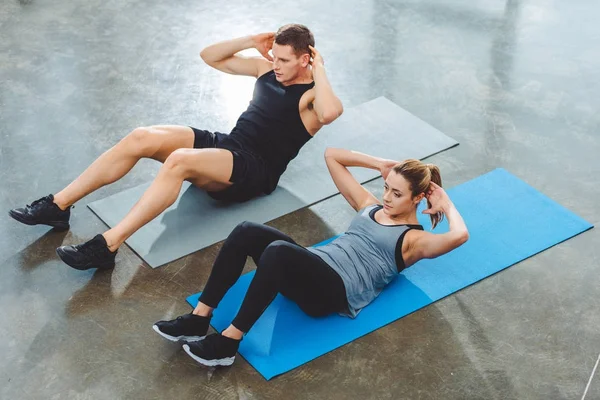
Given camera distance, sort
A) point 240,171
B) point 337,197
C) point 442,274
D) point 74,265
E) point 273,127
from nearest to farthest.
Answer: point 74,265 → point 442,274 → point 240,171 → point 273,127 → point 337,197

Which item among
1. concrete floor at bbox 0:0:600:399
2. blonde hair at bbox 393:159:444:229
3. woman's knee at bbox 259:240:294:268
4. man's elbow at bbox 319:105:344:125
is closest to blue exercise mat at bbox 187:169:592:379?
concrete floor at bbox 0:0:600:399

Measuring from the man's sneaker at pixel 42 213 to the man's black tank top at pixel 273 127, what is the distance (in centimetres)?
86

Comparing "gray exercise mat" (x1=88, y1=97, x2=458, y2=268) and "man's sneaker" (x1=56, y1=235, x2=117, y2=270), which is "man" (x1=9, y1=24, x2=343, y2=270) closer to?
"man's sneaker" (x1=56, y1=235, x2=117, y2=270)

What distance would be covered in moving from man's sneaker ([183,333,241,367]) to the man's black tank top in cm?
120

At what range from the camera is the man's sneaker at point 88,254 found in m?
3.88

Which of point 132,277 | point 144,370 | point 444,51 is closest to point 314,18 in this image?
point 444,51

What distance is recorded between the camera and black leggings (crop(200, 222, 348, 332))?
3.43 metres

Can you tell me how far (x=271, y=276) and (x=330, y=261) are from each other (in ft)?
1.13

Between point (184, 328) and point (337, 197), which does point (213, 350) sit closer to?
point (184, 328)

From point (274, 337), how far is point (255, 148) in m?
1.13

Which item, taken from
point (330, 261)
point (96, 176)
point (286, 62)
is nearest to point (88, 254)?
point (96, 176)

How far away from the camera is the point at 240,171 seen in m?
4.27

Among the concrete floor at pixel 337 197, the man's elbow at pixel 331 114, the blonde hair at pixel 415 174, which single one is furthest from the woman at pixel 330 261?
the man's elbow at pixel 331 114

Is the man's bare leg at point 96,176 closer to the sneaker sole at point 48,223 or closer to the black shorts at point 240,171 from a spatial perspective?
the sneaker sole at point 48,223
